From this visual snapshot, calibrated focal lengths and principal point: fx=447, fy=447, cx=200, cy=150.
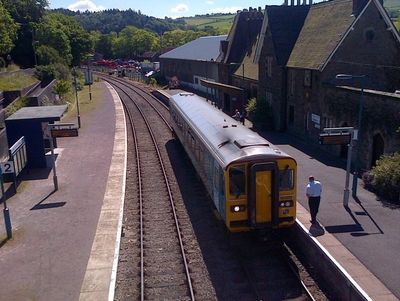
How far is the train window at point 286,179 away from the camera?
12.6 metres

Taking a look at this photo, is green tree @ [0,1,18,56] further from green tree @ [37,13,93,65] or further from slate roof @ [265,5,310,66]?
slate roof @ [265,5,310,66]

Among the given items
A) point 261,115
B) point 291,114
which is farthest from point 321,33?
point 261,115

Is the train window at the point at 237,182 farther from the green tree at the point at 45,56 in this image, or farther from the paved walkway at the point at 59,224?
the green tree at the point at 45,56

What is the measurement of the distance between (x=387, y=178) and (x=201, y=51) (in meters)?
45.7

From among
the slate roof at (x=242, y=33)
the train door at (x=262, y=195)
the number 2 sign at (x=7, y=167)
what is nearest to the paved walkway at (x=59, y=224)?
the number 2 sign at (x=7, y=167)

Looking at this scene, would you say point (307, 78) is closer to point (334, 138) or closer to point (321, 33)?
point (321, 33)

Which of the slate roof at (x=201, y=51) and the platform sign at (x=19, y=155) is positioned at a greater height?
the slate roof at (x=201, y=51)

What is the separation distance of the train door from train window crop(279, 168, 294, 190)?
35cm

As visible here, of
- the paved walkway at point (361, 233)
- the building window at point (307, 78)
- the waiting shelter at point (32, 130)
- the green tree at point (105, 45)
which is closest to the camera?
Answer: the paved walkway at point (361, 233)

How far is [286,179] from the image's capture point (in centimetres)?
1271

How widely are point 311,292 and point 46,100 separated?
1257 inches

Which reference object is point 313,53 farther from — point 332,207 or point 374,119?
point 332,207

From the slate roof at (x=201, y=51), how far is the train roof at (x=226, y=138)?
33.6 metres

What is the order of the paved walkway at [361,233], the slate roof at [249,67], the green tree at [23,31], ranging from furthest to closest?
the green tree at [23,31] < the slate roof at [249,67] < the paved walkway at [361,233]
